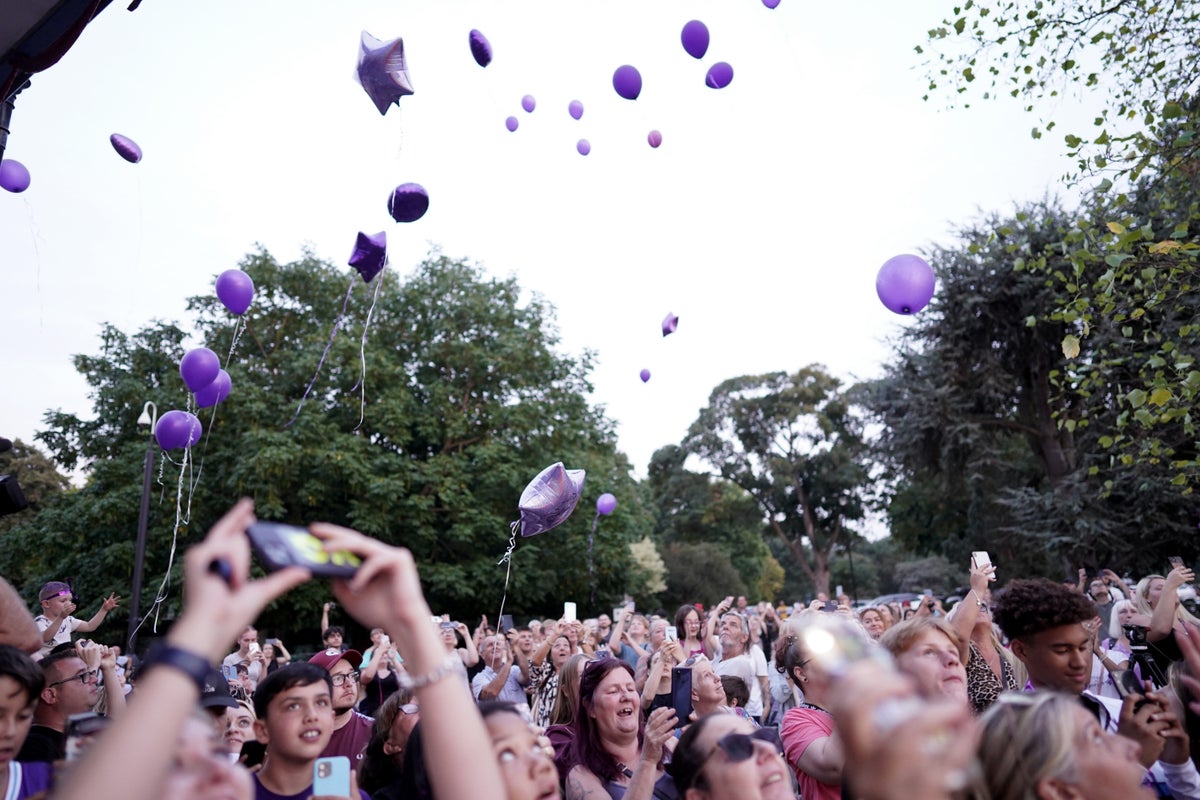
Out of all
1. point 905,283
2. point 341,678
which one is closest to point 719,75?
point 905,283

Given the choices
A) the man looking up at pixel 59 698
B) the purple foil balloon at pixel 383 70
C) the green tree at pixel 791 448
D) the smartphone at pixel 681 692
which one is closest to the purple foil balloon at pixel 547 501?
the smartphone at pixel 681 692

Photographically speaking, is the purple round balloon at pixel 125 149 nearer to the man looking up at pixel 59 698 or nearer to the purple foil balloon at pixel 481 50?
the purple foil balloon at pixel 481 50

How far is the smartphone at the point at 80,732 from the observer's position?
65.0 inches

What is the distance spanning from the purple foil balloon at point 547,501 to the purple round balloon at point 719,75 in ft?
13.9

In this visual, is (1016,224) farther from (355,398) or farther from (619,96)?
(355,398)

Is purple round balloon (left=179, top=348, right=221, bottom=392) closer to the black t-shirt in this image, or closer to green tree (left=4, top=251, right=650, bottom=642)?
the black t-shirt

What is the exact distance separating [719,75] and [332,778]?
26.2 ft

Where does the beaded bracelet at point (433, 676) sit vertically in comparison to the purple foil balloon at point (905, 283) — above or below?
below

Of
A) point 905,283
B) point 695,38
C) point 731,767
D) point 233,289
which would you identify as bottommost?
point 731,767

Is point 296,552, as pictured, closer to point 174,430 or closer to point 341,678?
point 341,678

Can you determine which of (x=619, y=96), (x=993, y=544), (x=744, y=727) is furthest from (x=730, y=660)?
(x=993, y=544)

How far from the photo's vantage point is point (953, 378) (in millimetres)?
22125

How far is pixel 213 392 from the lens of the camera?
9609 mm

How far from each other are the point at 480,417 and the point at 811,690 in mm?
19949
